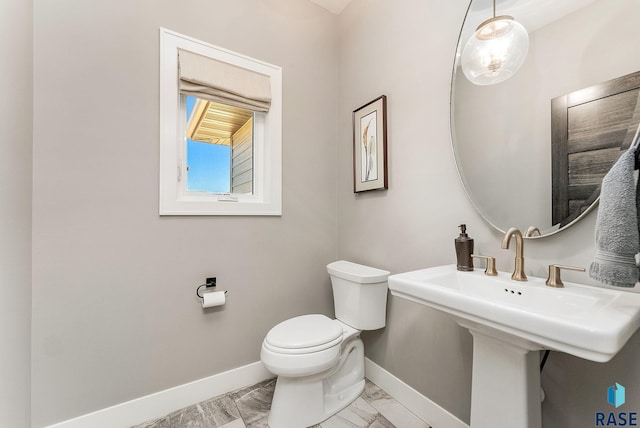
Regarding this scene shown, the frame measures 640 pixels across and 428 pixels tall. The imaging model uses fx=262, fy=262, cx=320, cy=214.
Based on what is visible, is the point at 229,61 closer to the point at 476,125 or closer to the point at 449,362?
the point at 476,125

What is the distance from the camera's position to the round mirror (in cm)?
86

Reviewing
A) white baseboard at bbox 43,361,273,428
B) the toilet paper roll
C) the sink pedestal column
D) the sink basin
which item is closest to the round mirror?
the sink basin

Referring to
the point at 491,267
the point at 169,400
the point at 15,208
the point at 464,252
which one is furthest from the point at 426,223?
the point at 15,208

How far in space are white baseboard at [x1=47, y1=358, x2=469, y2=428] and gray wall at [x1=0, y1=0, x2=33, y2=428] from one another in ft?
0.98

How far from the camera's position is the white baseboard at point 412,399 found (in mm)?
1303

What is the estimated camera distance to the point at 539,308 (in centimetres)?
78

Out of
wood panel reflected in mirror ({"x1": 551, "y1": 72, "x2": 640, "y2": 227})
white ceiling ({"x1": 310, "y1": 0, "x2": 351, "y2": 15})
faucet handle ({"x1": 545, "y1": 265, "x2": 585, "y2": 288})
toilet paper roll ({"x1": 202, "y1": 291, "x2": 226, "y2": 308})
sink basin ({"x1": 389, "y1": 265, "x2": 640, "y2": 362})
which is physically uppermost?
white ceiling ({"x1": 310, "y1": 0, "x2": 351, "y2": 15})

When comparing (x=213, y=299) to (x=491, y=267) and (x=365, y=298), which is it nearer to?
(x=365, y=298)

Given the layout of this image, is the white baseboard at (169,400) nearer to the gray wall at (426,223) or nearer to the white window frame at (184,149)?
the gray wall at (426,223)

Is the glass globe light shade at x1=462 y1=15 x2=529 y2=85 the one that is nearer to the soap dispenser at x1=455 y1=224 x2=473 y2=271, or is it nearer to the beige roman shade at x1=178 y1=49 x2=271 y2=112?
the soap dispenser at x1=455 y1=224 x2=473 y2=271

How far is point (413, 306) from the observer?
1.49 meters

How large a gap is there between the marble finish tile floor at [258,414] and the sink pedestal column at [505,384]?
606 mm

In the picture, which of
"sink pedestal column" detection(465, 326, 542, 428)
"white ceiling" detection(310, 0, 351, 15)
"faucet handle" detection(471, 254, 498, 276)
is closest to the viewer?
"sink pedestal column" detection(465, 326, 542, 428)

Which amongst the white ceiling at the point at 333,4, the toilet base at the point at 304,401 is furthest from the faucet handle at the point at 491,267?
the white ceiling at the point at 333,4
